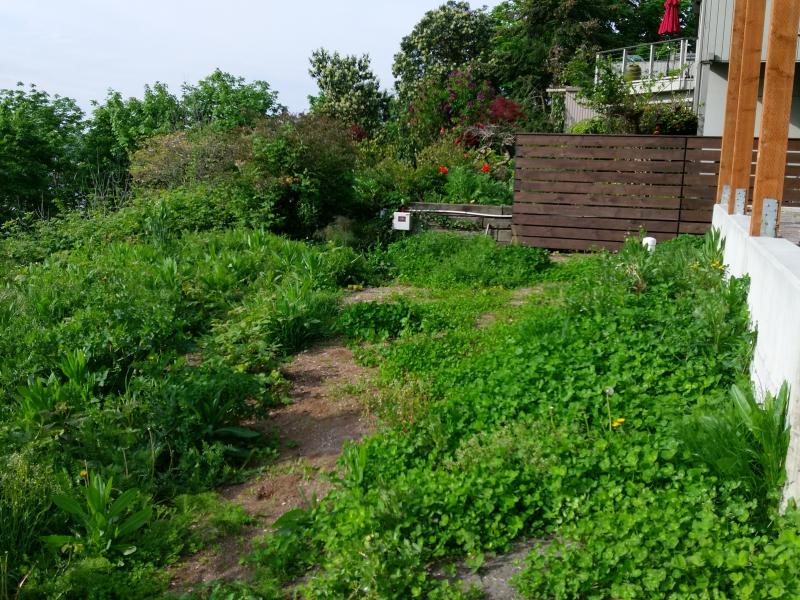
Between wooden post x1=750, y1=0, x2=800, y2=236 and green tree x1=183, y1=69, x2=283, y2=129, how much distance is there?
59.1ft

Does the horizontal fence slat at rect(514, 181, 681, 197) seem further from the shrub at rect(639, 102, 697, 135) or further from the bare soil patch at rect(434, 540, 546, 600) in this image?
the bare soil patch at rect(434, 540, 546, 600)

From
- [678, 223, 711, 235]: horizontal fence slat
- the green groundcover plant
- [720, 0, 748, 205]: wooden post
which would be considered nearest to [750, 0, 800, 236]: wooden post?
the green groundcover plant

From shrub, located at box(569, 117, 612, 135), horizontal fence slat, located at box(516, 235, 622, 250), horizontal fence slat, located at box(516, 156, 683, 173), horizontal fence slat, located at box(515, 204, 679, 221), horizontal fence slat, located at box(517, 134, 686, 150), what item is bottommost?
horizontal fence slat, located at box(516, 235, 622, 250)

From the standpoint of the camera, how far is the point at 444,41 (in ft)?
98.7

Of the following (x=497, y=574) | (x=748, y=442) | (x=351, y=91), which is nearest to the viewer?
(x=497, y=574)

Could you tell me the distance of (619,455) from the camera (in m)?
3.67

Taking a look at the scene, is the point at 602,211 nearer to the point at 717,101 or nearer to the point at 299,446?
the point at 717,101

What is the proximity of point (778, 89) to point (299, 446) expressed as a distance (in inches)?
146

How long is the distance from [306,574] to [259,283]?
5082 mm

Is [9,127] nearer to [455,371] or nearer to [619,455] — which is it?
[455,371]

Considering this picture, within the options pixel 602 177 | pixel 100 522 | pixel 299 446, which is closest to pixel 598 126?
pixel 602 177

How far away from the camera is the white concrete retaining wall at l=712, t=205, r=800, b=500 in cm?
314

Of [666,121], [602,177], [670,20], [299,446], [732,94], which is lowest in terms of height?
[299,446]

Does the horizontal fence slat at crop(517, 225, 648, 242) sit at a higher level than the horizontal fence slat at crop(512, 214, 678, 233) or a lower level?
lower
